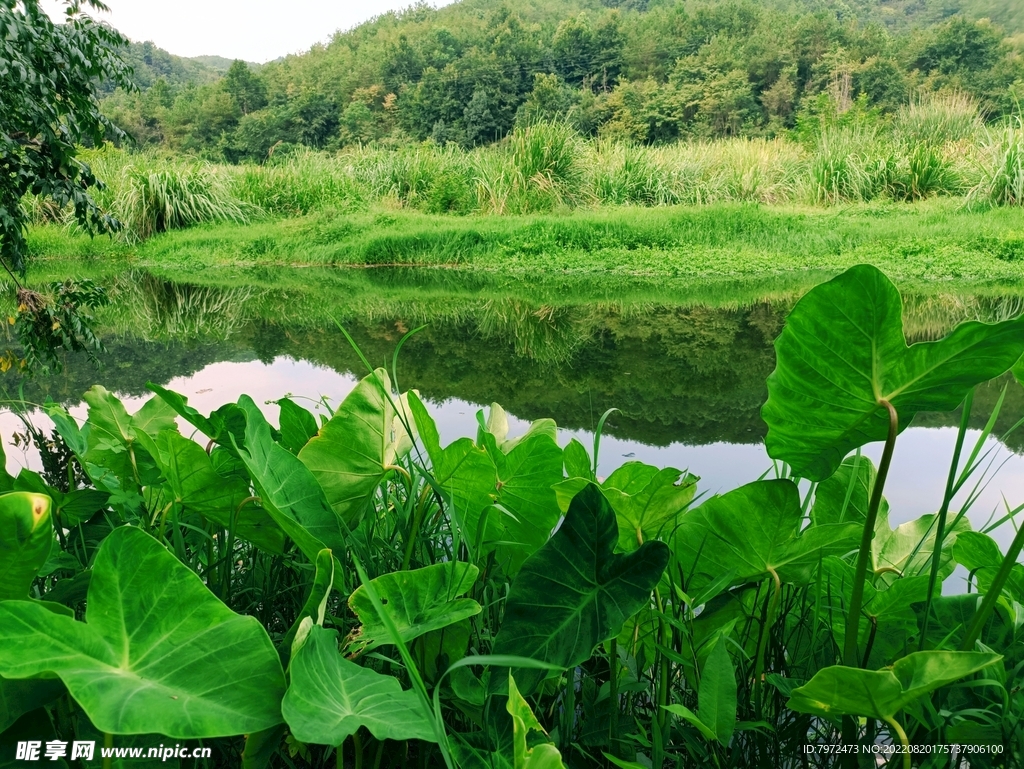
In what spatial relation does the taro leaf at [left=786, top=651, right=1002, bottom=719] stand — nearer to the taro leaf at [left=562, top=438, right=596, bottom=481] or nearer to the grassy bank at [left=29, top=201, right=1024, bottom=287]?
the taro leaf at [left=562, top=438, right=596, bottom=481]

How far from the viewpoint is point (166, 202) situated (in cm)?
589

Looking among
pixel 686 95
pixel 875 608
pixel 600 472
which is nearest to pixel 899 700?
pixel 875 608

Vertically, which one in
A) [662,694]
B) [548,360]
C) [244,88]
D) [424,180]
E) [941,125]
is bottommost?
[548,360]

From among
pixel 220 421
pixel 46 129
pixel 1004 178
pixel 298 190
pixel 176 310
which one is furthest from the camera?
pixel 298 190

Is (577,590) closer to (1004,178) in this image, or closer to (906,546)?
(906,546)

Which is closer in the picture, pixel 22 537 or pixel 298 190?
pixel 22 537

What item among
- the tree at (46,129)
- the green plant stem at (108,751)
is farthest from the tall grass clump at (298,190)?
the green plant stem at (108,751)

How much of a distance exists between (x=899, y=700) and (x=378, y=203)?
655 cm

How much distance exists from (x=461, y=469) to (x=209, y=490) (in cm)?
17

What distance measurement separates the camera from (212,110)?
666 inches

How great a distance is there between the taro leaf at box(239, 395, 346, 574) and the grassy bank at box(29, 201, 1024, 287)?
3127mm

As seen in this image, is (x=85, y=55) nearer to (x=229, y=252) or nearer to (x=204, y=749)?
(x=204, y=749)

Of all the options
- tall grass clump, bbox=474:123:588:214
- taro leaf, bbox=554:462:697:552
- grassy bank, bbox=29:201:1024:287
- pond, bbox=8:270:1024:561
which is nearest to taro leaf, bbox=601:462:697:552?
taro leaf, bbox=554:462:697:552

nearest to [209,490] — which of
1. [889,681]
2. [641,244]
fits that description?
[889,681]
